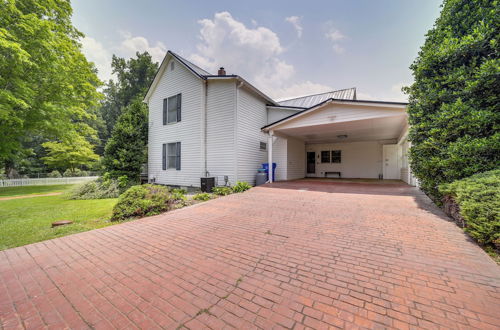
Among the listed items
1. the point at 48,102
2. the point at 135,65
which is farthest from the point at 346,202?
the point at 135,65

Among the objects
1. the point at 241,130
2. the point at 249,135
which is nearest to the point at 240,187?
the point at 241,130

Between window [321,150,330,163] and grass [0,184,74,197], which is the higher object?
window [321,150,330,163]

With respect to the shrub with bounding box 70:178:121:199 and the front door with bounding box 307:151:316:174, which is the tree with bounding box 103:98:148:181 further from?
the front door with bounding box 307:151:316:174

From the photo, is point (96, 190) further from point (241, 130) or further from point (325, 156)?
point (325, 156)

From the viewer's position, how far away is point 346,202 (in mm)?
6094

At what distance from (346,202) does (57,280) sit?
6550 mm

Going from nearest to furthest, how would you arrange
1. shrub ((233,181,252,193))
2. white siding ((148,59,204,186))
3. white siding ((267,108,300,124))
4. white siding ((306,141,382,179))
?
shrub ((233,181,252,193)), white siding ((148,59,204,186)), white siding ((267,108,300,124)), white siding ((306,141,382,179))

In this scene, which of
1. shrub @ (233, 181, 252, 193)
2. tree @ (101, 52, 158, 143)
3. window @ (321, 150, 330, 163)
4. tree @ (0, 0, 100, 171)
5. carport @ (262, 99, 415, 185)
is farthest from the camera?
tree @ (101, 52, 158, 143)

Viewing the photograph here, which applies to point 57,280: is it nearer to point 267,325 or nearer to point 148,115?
point 267,325

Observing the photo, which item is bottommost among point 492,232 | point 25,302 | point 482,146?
point 25,302

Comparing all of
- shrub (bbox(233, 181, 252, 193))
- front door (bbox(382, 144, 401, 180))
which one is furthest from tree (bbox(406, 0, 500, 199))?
front door (bbox(382, 144, 401, 180))

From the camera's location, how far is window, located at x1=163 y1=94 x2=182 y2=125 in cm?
A: 1121

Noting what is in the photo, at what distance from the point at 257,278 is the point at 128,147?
12769 mm

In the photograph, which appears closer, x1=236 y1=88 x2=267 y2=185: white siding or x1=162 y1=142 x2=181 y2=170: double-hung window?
x1=236 y1=88 x2=267 y2=185: white siding
